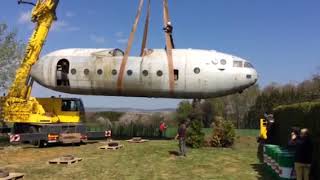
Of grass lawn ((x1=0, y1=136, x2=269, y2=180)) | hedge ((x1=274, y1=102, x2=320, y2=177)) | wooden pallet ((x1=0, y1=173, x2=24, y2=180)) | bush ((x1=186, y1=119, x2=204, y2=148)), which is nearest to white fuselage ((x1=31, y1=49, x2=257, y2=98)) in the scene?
bush ((x1=186, y1=119, x2=204, y2=148))

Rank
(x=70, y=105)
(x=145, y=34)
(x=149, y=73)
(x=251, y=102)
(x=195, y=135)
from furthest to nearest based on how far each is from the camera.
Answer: (x=251, y=102) < (x=70, y=105) < (x=145, y=34) < (x=149, y=73) < (x=195, y=135)

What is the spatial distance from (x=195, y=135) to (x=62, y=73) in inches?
445

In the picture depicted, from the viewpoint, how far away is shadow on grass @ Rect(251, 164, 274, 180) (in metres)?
17.9

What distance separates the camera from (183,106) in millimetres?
74938

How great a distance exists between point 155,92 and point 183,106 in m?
43.5

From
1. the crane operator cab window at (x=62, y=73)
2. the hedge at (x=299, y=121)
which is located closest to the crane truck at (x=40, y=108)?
the crane operator cab window at (x=62, y=73)

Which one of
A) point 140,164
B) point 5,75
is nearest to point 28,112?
point 5,75

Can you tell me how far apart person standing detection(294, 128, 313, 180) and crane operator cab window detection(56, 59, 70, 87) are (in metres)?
21.4

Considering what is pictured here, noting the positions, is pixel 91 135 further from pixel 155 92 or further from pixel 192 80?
pixel 192 80

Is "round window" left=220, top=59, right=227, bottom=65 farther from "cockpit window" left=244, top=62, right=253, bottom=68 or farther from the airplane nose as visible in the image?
the airplane nose

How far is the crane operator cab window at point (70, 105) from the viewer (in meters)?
32.4

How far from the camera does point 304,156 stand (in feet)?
46.3

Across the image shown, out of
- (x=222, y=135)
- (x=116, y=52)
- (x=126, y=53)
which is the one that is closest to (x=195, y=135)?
(x=222, y=135)

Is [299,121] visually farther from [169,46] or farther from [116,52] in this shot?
[116,52]
